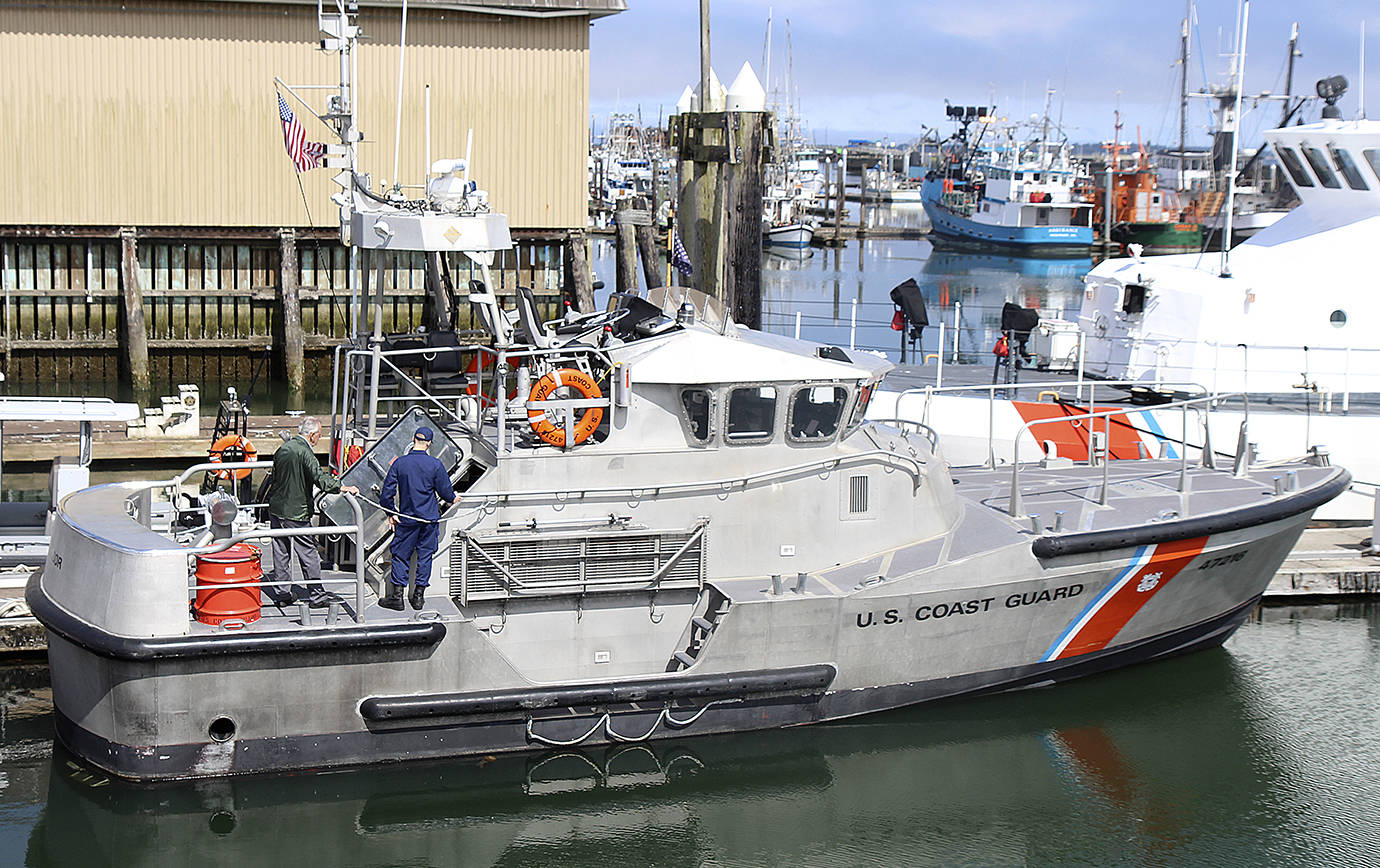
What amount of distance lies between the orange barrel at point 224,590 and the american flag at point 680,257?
8.65m

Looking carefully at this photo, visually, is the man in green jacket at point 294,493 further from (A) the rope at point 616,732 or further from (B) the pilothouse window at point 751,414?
(B) the pilothouse window at point 751,414

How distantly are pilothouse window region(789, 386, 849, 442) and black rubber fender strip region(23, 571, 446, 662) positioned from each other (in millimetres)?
2821

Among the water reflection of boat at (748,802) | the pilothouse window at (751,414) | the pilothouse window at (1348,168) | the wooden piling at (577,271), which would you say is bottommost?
the water reflection of boat at (748,802)

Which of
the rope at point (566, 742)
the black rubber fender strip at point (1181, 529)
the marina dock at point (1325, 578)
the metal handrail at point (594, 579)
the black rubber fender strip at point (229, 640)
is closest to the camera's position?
the black rubber fender strip at point (229, 640)

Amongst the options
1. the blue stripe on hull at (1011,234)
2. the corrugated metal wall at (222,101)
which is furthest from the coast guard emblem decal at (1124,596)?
the blue stripe on hull at (1011,234)

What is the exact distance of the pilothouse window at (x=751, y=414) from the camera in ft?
31.2

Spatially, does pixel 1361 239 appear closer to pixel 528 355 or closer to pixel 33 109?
pixel 528 355

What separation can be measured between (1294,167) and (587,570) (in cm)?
1223

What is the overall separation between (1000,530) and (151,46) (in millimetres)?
15955

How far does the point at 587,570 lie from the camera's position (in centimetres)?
923

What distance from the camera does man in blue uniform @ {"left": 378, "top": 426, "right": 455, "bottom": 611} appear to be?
8766mm

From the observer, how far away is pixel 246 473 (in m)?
10.0

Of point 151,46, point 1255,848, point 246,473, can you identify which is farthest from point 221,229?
point 1255,848

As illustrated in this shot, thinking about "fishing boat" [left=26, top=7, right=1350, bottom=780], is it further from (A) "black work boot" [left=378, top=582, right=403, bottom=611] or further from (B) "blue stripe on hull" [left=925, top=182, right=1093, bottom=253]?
(B) "blue stripe on hull" [left=925, top=182, right=1093, bottom=253]
